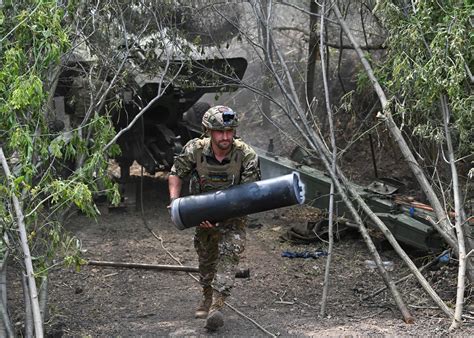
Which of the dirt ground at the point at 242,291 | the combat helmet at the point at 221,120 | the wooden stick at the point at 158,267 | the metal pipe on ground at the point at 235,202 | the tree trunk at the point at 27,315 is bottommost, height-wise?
the dirt ground at the point at 242,291

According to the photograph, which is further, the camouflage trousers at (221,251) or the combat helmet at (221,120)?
the camouflage trousers at (221,251)

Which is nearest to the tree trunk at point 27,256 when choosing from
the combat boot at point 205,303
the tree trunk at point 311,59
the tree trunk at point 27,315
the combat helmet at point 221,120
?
the tree trunk at point 27,315

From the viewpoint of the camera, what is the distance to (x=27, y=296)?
5613 mm

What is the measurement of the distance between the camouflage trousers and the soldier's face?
613mm

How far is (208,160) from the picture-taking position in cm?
642

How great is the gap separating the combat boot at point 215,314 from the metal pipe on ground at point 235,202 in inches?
23.5

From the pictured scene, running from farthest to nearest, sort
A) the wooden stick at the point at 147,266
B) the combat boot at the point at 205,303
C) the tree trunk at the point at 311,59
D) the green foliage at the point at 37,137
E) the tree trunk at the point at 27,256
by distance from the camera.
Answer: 1. the tree trunk at the point at 311,59
2. the wooden stick at the point at 147,266
3. the combat boot at the point at 205,303
4. the green foliage at the point at 37,137
5. the tree trunk at the point at 27,256

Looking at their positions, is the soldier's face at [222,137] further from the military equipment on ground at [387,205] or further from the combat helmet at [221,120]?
the military equipment on ground at [387,205]

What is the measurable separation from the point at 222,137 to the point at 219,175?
12.9 inches

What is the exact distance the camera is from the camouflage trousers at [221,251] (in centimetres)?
632

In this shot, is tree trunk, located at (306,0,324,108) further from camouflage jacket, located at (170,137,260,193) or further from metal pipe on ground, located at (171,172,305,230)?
metal pipe on ground, located at (171,172,305,230)

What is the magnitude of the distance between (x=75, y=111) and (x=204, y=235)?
2.82m

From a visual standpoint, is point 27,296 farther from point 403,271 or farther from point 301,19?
point 301,19

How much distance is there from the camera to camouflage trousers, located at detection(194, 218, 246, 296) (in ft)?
20.7
